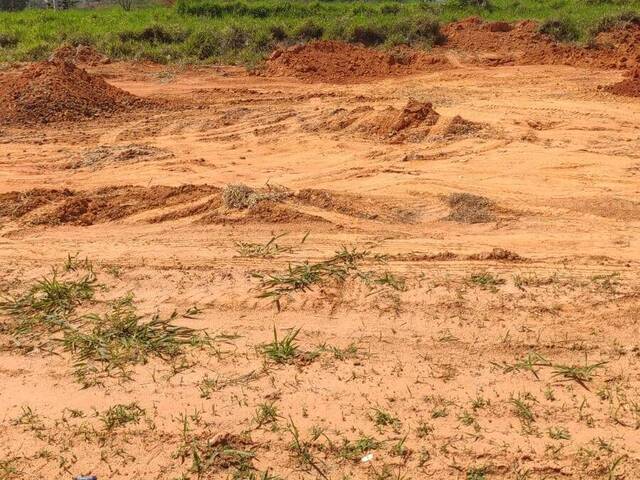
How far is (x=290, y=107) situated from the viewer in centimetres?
1122

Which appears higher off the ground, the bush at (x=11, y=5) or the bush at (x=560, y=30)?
the bush at (x=11, y=5)

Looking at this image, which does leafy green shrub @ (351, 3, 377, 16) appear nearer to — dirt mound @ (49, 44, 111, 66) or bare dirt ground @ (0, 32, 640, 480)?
dirt mound @ (49, 44, 111, 66)

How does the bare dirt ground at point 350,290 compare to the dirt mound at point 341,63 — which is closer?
the bare dirt ground at point 350,290

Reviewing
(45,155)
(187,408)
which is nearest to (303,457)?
(187,408)

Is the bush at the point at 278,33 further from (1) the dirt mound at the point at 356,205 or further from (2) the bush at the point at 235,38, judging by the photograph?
(1) the dirt mound at the point at 356,205

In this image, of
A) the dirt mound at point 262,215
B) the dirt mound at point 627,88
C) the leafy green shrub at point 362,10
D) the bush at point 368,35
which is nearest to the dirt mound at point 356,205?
the dirt mound at point 262,215

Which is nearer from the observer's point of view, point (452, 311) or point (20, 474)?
point (20, 474)

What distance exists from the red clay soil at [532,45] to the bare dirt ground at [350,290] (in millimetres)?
5169

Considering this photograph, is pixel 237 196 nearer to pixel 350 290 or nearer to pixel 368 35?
pixel 350 290

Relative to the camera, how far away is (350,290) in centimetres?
511

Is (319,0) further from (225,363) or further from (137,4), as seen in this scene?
(225,363)

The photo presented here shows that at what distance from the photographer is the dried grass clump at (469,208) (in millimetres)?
6762

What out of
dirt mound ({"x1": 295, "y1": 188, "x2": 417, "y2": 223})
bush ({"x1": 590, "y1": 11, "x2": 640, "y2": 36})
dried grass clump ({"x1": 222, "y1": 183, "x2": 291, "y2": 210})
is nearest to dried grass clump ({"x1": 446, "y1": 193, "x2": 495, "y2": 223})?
dirt mound ({"x1": 295, "y1": 188, "x2": 417, "y2": 223})

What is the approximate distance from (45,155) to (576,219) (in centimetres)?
660
